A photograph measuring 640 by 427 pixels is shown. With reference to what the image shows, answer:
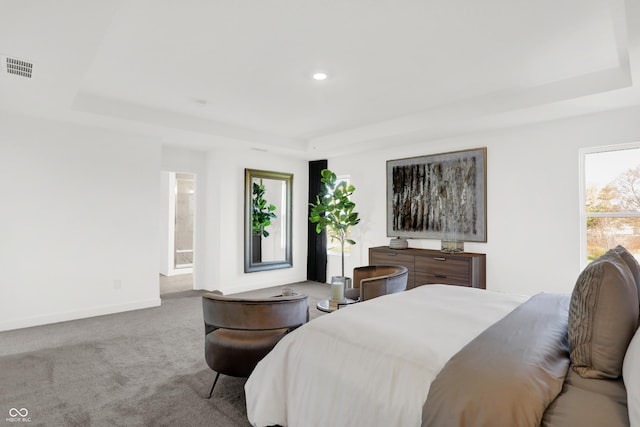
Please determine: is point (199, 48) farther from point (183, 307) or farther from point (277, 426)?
point (183, 307)

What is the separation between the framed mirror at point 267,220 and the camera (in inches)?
241

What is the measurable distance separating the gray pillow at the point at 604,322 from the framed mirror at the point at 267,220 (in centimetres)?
520

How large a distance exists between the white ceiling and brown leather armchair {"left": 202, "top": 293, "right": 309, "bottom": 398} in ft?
6.29

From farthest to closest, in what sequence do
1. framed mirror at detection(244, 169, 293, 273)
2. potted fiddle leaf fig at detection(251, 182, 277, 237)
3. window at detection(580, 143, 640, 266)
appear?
1. potted fiddle leaf fig at detection(251, 182, 277, 237)
2. framed mirror at detection(244, 169, 293, 273)
3. window at detection(580, 143, 640, 266)

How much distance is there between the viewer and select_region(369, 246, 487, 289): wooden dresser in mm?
4340

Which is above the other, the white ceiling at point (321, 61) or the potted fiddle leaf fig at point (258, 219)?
the white ceiling at point (321, 61)

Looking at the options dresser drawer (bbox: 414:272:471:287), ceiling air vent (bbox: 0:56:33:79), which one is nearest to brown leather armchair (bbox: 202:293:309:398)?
ceiling air vent (bbox: 0:56:33:79)

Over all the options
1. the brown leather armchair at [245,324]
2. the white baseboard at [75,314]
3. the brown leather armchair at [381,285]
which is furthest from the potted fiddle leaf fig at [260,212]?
the brown leather armchair at [245,324]

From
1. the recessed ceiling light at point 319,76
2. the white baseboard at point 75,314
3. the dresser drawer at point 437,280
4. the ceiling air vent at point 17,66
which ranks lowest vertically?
the white baseboard at point 75,314

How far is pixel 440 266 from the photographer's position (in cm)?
456

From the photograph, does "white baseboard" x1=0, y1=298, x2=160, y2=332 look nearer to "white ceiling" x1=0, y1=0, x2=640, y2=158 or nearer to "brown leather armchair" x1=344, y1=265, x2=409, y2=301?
"white ceiling" x1=0, y1=0, x2=640, y2=158

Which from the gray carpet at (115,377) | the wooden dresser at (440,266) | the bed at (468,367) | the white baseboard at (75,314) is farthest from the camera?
the wooden dresser at (440,266)

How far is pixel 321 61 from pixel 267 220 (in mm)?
3736

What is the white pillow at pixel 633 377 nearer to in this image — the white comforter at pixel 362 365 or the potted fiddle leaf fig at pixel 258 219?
the white comforter at pixel 362 365
